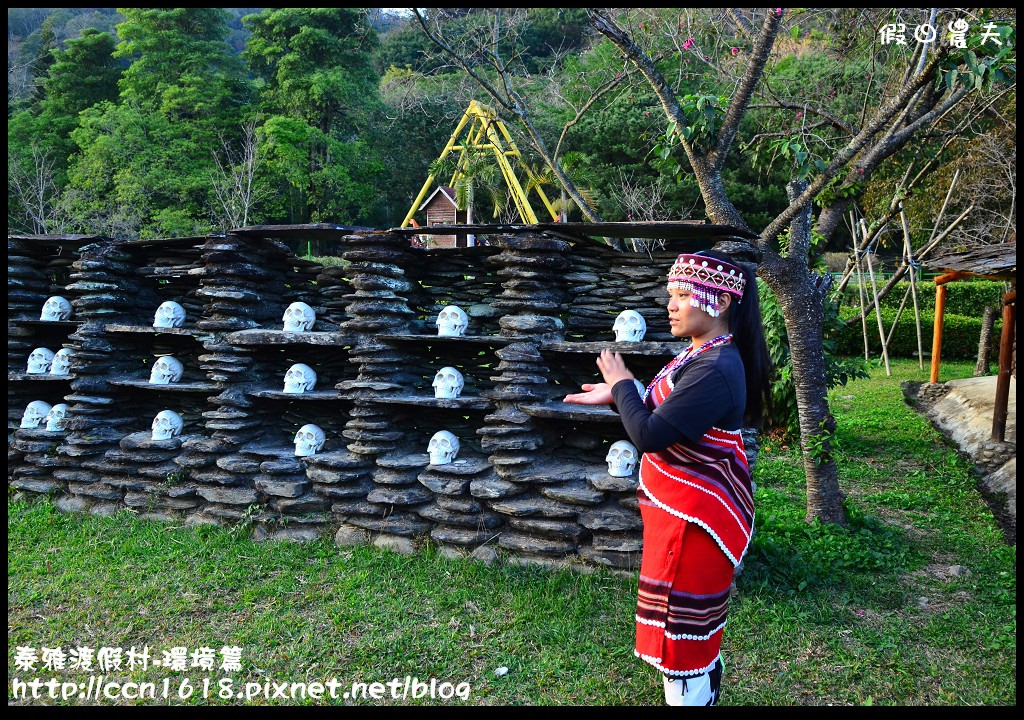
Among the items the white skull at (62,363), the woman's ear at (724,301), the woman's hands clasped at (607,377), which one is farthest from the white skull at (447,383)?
the white skull at (62,363)

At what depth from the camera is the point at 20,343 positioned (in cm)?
673

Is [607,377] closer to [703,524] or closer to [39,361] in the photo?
[703,524]

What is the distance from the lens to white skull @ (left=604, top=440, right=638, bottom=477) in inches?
176

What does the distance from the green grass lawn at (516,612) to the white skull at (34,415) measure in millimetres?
863

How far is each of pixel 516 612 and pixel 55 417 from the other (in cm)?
465

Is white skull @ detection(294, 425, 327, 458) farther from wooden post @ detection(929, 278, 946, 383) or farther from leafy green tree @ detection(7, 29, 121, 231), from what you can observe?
leafy green tree @ detection(7, 29, 121, 231)

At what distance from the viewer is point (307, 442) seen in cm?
530

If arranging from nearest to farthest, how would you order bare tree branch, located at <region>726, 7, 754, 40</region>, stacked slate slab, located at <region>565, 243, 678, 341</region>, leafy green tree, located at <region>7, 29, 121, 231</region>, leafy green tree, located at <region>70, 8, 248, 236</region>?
stacked slate slab, located at <region>565, 243, 678, 341</region>, bare tree branch, located at <region>726, 7, 754, 40</region>, leafy green tree, located at <region>70, 8, 248, 236</region>, leafy green tree, located at <region>7, 29, 121, 231</region>

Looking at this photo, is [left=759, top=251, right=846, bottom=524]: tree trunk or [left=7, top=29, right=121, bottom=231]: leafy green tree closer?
[left=759, top=251, right=846, bottom=524]: tree trunk

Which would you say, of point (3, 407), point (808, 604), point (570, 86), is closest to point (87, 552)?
point (3, 407)

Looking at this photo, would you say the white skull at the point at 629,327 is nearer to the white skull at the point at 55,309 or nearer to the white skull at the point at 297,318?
the white skull at the point at 297,318

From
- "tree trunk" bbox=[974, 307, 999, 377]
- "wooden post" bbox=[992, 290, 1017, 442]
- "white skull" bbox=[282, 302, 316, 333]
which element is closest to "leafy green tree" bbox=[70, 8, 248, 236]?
"white skull" bbox=[282, 302, 316, 333]

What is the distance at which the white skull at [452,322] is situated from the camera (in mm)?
5047

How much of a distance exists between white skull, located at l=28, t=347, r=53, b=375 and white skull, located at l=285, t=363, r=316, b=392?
2.75m
